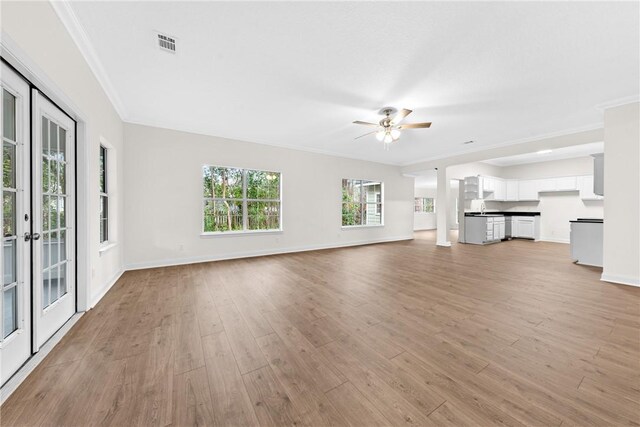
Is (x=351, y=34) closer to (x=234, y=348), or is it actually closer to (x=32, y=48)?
(x=32, y=48)

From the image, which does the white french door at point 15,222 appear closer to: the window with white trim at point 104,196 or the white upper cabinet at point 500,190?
the window with white trim at point 104,196

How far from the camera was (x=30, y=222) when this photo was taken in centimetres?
173

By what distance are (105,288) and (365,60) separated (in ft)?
14.0

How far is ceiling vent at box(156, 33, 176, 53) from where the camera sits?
2205mm

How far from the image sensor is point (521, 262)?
489 centimetres

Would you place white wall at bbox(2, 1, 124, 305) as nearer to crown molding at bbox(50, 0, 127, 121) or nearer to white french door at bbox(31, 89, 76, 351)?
crown molding at bbox(50, 0, 127, 121)

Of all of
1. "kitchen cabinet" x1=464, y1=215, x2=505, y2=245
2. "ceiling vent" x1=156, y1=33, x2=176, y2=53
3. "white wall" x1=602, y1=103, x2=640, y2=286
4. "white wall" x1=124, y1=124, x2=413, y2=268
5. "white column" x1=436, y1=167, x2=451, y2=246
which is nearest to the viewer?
"ceiling vent" x1=156, y1=33, x2=176, y2=53

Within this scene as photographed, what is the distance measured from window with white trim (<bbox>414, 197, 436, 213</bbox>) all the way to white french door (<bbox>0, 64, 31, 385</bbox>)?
1253 cm

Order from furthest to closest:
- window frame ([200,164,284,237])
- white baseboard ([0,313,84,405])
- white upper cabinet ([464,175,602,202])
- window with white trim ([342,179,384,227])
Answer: window with white trim ([342,179,384,227]) → white upper cabinet ([464,175,602,202]) → window frame ([200,164,284,237]) → white baseboard ([0,313,84,405])

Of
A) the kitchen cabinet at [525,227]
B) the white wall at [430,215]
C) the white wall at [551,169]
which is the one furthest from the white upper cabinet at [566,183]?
the white wall at [430,215]

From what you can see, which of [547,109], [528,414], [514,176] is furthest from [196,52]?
[514,176]

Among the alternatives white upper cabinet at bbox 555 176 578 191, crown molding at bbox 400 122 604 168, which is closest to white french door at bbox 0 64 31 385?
crown molding at bbox 400 122 604 168

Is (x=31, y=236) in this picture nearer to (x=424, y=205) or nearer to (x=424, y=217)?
(x=424, y=217)

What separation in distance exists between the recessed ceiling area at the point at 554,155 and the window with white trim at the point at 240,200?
6.17 metres
